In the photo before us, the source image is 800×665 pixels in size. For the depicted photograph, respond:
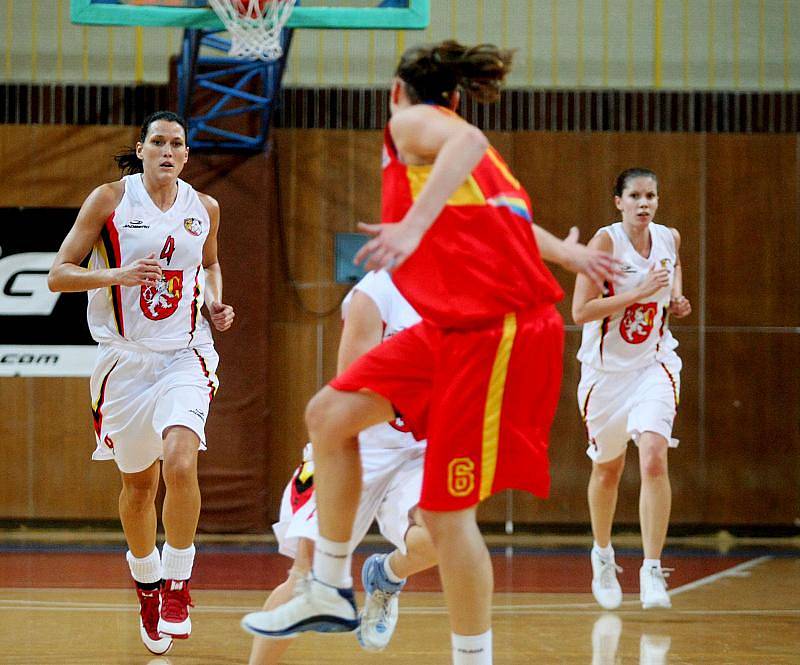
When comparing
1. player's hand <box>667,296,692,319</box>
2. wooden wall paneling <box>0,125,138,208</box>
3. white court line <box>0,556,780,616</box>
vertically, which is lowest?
white court line <box>0,556,780,616</box>

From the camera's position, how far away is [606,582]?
5836mm

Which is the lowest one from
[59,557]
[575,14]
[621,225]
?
[59,557]

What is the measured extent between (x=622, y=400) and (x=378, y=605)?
2.47 meters

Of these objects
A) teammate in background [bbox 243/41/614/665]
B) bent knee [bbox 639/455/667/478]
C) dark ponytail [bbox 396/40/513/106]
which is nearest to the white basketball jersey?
teammate in background [bbox 243/41/614/665]

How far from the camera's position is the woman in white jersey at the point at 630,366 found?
5.85 meters

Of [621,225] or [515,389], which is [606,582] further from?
[515,389]

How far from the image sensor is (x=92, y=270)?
4.70 m

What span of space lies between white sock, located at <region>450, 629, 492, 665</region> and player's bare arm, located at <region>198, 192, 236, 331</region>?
2.16 metres

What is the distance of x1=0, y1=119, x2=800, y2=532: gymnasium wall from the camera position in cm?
931

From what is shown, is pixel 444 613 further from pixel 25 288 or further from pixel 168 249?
pixel 25 288

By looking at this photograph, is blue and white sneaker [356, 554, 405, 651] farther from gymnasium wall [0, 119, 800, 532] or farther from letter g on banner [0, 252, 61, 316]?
letter g on banner [0, 252, 61, 316]

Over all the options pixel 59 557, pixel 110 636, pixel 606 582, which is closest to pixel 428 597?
pixel 606 582

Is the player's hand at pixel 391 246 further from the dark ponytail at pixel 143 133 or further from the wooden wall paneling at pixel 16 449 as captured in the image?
the wooden wall paneling at pixel 16 449

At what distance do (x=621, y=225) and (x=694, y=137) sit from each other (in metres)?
3.63
